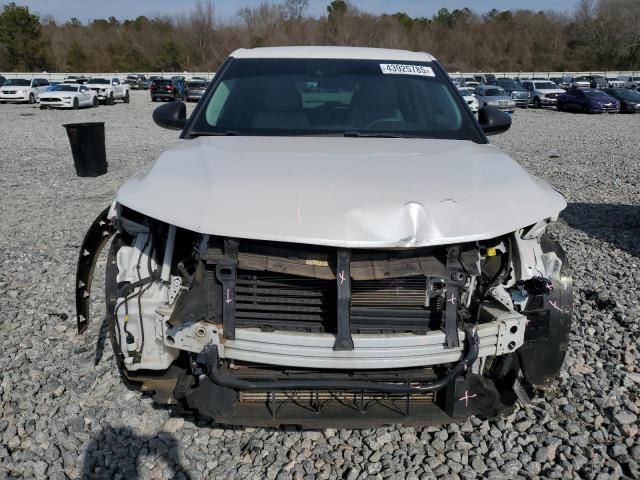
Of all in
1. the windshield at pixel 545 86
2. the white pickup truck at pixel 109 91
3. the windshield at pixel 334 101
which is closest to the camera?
the windshield at pixel 334 101

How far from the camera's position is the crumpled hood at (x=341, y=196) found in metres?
2.24

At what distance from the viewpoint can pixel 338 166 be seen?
2693mm

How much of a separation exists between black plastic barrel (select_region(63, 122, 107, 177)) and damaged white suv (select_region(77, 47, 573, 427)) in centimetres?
778

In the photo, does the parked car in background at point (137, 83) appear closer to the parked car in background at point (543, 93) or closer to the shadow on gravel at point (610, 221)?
the parked car in background at point (543, 93)

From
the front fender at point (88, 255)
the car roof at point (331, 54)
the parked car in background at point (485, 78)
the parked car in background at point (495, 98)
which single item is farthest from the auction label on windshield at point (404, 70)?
the parked car in background at point (485, 78)

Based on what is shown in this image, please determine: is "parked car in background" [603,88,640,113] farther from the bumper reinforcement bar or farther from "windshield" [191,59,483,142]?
Answer: the bumper reinforcement bar

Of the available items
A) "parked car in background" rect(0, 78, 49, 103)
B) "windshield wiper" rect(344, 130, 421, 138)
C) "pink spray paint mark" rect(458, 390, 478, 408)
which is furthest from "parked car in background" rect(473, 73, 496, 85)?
"pink spray paint mark" rect(458, 390, 478, 408)

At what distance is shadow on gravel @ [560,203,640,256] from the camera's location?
646cm

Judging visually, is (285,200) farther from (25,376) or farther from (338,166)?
(25,376)

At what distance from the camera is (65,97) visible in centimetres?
2711

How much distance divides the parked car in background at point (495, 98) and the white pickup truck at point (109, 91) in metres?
20.4

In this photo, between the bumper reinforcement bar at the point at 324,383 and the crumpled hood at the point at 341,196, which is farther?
the bumper reinforcement bar at the point at 324,383

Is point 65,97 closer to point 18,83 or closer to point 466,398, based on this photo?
point 18,83

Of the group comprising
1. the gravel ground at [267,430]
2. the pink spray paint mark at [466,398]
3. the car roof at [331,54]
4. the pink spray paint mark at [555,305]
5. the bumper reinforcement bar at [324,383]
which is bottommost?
the gravel ground at [267,430]
